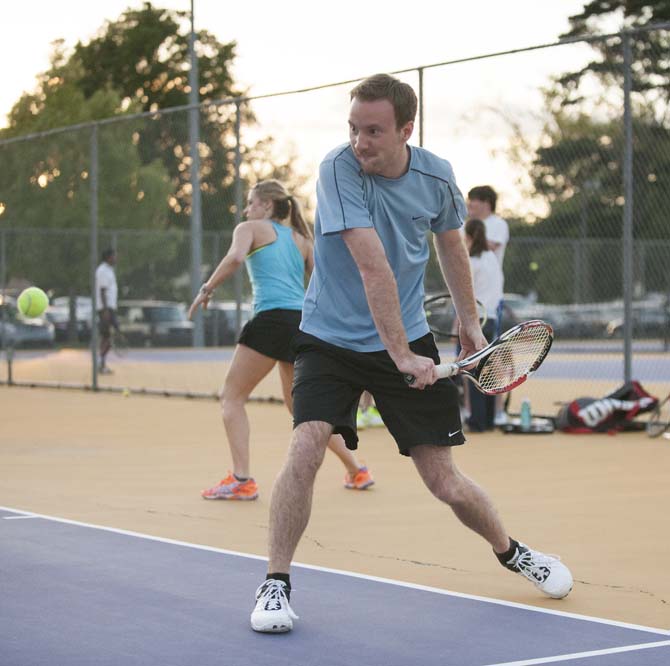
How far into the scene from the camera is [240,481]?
7.73m

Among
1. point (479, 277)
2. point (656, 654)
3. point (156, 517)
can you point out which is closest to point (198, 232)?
point (479, 277)

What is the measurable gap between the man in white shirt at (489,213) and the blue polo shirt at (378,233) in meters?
6.17

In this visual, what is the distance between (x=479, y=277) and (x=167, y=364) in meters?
13.8

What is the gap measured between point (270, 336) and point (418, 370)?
10.6 feet

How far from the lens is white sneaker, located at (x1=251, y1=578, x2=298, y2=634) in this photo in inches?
179

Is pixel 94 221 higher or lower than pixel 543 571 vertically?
higher

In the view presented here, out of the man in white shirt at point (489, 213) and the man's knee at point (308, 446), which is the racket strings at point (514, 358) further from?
the man in white shirt at point (489, 213)

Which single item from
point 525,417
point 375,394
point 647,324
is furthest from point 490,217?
point 647,324

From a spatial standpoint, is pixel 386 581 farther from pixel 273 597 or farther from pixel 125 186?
pixel 125 186

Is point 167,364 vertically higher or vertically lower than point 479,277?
lower

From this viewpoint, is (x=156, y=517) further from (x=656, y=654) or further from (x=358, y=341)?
(x=656, y=654)

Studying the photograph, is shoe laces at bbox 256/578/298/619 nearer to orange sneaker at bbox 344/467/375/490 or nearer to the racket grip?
the racket grip

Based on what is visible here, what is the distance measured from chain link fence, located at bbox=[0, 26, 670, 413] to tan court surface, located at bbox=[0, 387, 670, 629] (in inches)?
87.3

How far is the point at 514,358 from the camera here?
5.08 metres
